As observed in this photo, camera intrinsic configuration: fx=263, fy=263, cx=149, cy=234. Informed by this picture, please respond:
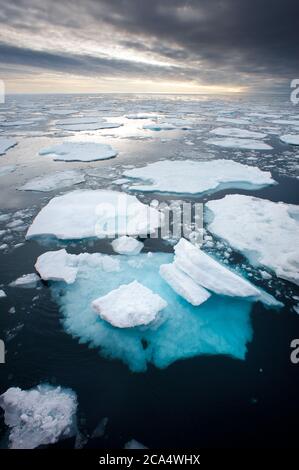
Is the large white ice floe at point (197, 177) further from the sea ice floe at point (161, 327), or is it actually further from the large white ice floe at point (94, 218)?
the sea ice floe at point (161, 327)

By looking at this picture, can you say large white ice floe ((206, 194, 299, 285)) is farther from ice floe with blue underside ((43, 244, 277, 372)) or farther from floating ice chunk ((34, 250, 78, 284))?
floating ice chunk ((34, 250, 78, 284))

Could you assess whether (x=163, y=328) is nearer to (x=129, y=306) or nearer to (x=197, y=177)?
(x=129, y=306)

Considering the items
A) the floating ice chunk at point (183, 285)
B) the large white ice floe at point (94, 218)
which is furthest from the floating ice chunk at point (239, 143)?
the floating ice chunk at point (183, 285)

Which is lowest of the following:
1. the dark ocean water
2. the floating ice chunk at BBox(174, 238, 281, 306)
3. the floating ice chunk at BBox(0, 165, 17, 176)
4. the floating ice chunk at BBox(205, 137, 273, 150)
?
the dark ocean water

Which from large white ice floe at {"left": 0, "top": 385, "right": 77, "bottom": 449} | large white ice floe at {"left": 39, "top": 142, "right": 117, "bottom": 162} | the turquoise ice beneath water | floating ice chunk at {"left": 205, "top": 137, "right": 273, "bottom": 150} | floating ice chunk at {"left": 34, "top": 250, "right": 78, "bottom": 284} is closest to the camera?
large white ice floe at {"left": 0, "top": 385, "right": 77, "bottom": 449}

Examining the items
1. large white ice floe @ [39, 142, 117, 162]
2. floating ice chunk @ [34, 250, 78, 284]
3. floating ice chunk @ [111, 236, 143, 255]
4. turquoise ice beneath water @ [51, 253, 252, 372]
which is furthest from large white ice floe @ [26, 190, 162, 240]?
large white ice floe @ [39, 142, 117, 162]

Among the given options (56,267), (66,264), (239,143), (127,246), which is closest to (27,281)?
(56,267)
